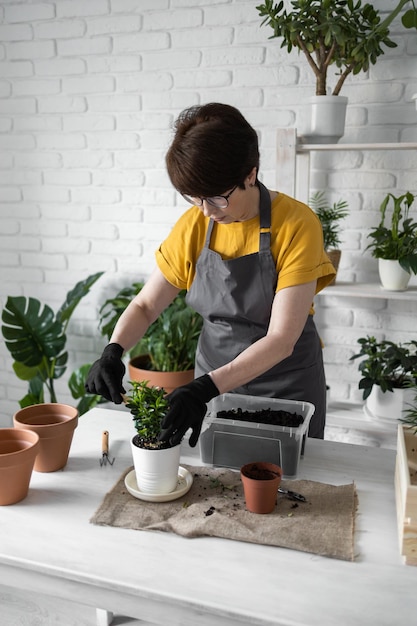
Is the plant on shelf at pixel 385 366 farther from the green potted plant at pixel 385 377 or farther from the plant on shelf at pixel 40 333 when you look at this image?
the plant on shelf at pixel 40 333

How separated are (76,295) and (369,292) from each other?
1.39 metres

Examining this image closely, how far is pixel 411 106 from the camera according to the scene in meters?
2.53

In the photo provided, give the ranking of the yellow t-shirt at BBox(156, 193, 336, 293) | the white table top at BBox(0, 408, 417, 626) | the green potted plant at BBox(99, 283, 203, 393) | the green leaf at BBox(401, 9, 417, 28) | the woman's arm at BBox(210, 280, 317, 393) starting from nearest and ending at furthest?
the white table top at BBox(0, 408, 417, 626) < the woman's arm at BBox(210, 280, 317, 393) < the yellow t-shirt at BBox(156, 193, 336, 293) < the green leaf at BBox(401, 9, 417, 28) < the green potted plant at BBox(99, 283, 203, 393)

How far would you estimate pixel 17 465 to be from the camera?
4.14 ft

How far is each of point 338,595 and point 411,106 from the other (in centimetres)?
212

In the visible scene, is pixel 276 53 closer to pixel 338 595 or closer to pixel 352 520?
pixel 352 520

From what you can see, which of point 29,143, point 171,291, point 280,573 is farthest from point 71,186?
point 280,573

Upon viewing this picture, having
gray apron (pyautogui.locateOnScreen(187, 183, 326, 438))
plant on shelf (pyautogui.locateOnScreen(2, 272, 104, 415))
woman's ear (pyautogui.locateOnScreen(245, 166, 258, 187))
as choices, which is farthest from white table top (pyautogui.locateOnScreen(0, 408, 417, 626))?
Answer: plant on shelf (pyautogui.locateOnScreen(2, 272, 104, 415))

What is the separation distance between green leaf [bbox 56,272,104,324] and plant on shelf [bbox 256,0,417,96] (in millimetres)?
1381

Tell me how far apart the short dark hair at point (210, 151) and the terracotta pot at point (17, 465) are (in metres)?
0.71

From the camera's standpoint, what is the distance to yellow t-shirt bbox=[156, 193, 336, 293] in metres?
1.65

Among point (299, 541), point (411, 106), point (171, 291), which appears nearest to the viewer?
point (299, 541)

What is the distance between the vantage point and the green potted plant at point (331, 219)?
8.25 feet

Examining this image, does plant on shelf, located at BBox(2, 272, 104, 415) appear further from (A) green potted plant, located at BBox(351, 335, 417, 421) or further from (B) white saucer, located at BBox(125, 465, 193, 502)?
(B) white saucer, located at BBox(125, 465, 193, 502)
